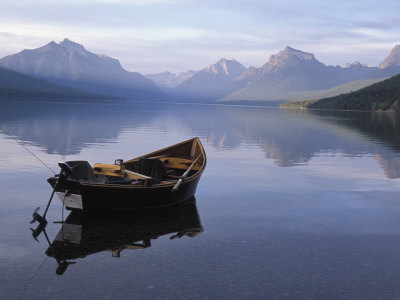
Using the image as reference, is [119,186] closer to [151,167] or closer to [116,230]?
[116,230]

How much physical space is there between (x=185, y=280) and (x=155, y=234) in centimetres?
366

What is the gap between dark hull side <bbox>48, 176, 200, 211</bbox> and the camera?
14195 mm

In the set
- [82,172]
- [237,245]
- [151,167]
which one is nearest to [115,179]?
[82,172]

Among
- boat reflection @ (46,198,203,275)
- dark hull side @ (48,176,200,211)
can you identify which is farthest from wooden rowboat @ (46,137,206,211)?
boat reflection @ (46,198,203,275)

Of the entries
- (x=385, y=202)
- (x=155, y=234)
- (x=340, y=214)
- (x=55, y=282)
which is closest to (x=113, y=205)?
(x=155, y=234)

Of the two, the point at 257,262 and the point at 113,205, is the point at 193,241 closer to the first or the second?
the point at 257,262

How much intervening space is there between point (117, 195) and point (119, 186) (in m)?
0.46

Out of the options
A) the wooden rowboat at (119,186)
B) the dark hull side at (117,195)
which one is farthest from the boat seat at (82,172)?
the dark hull side at (117,195)

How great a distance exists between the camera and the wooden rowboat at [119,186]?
560 inches

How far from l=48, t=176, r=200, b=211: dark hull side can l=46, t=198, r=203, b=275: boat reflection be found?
1.26ft

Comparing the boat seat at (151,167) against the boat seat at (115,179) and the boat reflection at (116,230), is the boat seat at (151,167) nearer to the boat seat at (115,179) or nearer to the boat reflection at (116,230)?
the boat seat at (115,179)

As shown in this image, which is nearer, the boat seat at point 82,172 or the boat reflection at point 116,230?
the boat reflection at point 116,230

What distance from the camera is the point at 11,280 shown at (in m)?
9.75

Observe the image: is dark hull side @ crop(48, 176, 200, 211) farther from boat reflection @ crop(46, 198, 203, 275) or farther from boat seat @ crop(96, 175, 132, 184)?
boat seat @ crop(96, 175, 132, 184)
